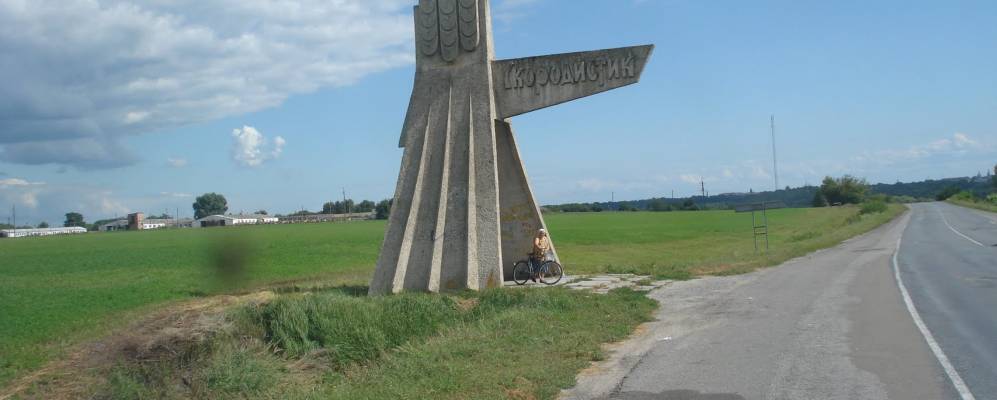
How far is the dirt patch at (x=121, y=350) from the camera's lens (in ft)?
40.1

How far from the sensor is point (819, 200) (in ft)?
415

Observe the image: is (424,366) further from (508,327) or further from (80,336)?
(80,336)

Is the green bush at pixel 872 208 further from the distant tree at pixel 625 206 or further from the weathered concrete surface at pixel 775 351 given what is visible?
the weathered concrete surface at pixel 775 351

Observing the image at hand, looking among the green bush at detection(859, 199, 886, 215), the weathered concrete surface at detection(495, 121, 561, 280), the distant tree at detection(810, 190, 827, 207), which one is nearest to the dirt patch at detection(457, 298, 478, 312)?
the weathered concrete surface at detection(495, 121, 561, 280)

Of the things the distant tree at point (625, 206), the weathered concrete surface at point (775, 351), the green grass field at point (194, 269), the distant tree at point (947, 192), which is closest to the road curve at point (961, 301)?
the weathered concrete surface at point (775, 351)

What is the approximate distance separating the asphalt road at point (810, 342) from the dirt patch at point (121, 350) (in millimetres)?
8107

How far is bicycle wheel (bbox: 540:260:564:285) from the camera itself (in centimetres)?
2006

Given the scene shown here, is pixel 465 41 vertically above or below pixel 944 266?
above

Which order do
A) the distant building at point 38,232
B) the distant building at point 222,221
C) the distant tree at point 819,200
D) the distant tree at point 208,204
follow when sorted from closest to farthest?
the distant building at point 222,221
the distant tree at point 208,204
the distant building at point 38,232
the distant tree at point 819,200

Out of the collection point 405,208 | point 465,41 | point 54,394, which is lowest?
point 54,394

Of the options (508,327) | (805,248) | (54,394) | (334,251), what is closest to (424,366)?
(508,327)

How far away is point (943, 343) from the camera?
10211 mm

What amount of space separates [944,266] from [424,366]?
62.3ft

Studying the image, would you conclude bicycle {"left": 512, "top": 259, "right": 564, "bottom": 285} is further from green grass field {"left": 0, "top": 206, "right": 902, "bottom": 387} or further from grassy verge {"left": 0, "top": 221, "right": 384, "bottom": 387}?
grassy verge {"left": 0, "top": 221, "right": 384, "bottom": 387}
